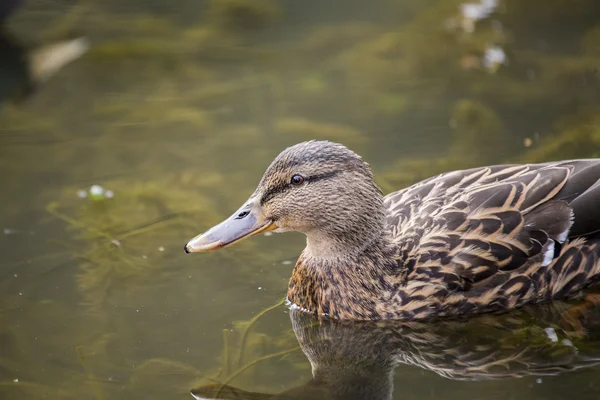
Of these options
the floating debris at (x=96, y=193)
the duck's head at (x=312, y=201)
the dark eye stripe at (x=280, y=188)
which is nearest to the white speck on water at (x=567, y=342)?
the duck's head at (x=312, y=201)

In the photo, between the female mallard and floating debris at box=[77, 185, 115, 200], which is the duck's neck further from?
floating debris at box=[77, 185, 115, 200]

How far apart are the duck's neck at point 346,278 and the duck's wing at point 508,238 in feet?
0.51

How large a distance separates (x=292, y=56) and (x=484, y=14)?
8.85ft

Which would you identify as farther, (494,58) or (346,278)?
(494,58)

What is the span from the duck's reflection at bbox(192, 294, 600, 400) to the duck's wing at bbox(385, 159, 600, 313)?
0.65 feet

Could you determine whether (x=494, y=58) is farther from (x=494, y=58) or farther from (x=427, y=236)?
(x=427, y=236)

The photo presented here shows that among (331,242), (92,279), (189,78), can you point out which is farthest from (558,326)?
(189,78)

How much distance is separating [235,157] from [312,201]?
255 centimetres

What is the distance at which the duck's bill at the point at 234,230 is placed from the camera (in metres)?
6.87

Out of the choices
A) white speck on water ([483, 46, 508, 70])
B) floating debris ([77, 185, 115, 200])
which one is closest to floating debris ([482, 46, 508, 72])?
white speck on water ([483, 46, 508, 70])

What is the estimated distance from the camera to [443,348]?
687 cm

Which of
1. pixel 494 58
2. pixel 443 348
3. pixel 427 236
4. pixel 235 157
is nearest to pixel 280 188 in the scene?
pixel 427 236

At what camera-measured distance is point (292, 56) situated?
11609mm

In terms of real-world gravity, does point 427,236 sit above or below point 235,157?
above
